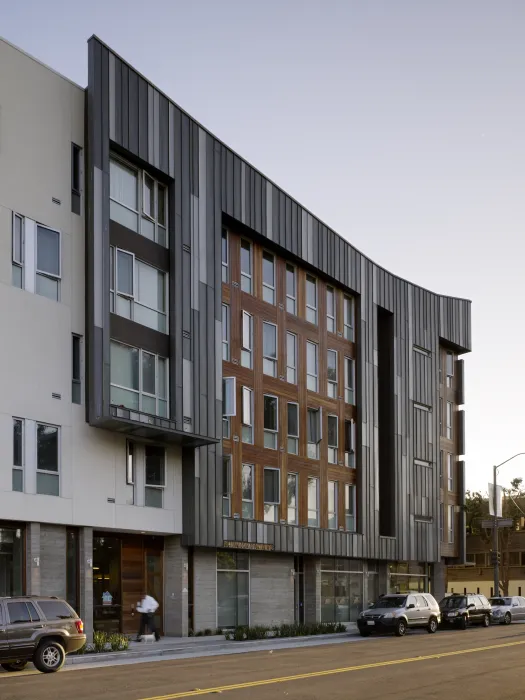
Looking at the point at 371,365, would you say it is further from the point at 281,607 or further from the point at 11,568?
the point at 11,568

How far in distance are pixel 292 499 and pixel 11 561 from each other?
55.4 feet

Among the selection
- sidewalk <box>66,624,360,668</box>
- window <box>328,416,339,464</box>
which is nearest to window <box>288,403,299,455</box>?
window <box>328,416,339,464</box>

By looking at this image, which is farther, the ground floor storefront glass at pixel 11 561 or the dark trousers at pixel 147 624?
the dark trousers at pixel 147 624

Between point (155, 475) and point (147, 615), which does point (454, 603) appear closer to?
point (155, 475)

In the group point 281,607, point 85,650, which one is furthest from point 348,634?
point 85,650

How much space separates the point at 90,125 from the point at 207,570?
16200 millimetres

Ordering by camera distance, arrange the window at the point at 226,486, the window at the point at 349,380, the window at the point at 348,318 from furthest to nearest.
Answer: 1. the window at the point at 348,318
2. the window at the point at 349,380
3. the window at the point at 226,486

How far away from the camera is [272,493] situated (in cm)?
4319

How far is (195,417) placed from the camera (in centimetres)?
3672

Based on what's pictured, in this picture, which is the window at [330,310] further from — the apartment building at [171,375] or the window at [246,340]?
the window at [246,340]

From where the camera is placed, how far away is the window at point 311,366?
46906 mm

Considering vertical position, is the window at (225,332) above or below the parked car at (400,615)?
above

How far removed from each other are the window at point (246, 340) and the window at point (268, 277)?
1.83m

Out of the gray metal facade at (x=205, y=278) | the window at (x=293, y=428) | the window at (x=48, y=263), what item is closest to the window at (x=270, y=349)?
the window at (x=293, y=428)
